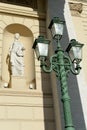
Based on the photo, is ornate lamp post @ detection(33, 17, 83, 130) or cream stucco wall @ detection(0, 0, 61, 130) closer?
ornate lamp post @ detection(33, 17, 83, 130)

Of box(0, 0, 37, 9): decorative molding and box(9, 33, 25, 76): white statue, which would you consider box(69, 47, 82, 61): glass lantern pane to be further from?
box(0, 0, 37, 9): decorative molding

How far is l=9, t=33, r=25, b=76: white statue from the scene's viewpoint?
9.48 meters

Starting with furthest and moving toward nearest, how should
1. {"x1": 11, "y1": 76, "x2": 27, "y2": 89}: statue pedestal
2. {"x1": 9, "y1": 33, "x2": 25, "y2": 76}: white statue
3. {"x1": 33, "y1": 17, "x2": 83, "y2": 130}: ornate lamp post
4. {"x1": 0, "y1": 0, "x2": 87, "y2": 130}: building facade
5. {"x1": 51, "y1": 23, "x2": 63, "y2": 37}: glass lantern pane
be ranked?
{"x1": 9, "y1": 33, "x2": 25, "y2": 76}: white statue < {"x1": 11, "y1": 76, "x2": 27, "y2": 89}: statue pedestal < {"x1": 0, "y1": 0, "x2": 87, "y2": 130}: building facade < {"x1": 51, "y1": 23, "x2": 63, "y2": 37}: glass lantern pane < {"x1": 33, "y1": 17, "x2": 83, "y2": 130}: ornate lamp post

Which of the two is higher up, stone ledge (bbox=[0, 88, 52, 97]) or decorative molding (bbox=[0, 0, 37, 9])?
decorative molding (bbox=[0, 0, 37, 9])

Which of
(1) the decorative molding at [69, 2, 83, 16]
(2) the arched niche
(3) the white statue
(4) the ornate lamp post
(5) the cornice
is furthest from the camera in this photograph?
(1) the decorative molding at [69, 2, 83, 16]

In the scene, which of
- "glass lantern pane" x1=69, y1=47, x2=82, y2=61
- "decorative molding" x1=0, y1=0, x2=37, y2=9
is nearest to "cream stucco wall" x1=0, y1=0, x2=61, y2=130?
"decorative molding" x1=0, y1=0, x2=37, y2=9

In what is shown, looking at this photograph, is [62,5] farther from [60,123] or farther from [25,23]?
[60,123]

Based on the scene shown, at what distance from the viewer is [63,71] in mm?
6355

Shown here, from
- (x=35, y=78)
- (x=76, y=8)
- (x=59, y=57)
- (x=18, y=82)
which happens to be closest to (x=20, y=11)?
(x=76, y=8)

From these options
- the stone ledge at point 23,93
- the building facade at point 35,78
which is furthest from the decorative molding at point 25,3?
the stone ledge at point 23,93

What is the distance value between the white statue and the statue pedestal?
0.16 metres

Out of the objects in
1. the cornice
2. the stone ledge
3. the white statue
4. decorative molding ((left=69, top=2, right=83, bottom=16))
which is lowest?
the stone ledge

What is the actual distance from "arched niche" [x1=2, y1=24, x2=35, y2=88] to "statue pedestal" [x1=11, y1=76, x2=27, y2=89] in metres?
0.19

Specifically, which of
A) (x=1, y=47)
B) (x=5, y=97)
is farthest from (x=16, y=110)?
(x=1, y=47)
